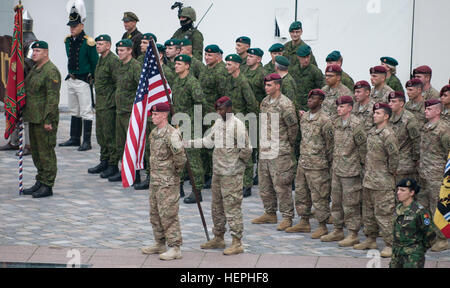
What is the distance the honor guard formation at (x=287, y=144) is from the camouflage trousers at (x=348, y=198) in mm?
14

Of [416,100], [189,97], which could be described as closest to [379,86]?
[416,100]

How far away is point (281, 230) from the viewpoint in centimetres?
1242

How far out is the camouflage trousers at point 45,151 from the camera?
14.0 metres

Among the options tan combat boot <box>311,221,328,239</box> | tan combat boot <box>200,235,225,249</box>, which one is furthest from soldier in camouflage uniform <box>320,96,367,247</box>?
tan combat boot <box>200,235,225,249</box>

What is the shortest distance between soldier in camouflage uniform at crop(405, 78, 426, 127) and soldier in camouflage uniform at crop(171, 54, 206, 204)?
10.0 ft

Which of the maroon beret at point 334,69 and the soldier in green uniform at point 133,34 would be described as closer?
the maroon beret at point 334,69

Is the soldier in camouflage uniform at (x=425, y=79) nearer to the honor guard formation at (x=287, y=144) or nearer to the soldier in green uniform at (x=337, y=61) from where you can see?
the honor guard formation at (x=287, y=144)

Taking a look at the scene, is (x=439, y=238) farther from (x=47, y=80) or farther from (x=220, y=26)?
(x=220, y=26)

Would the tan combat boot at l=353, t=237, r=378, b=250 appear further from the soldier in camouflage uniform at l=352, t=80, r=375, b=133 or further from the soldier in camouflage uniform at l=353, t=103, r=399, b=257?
the soldier in camouflage uniform at l=352, t=80, r=375, b=133

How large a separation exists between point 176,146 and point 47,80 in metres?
3.86

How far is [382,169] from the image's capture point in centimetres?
1120

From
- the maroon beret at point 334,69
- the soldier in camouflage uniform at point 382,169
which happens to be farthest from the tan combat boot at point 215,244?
the maroon beret at point 334,69

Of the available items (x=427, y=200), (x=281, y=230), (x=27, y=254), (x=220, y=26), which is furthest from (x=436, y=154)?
(x=220, y=26)

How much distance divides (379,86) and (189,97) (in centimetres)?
278
